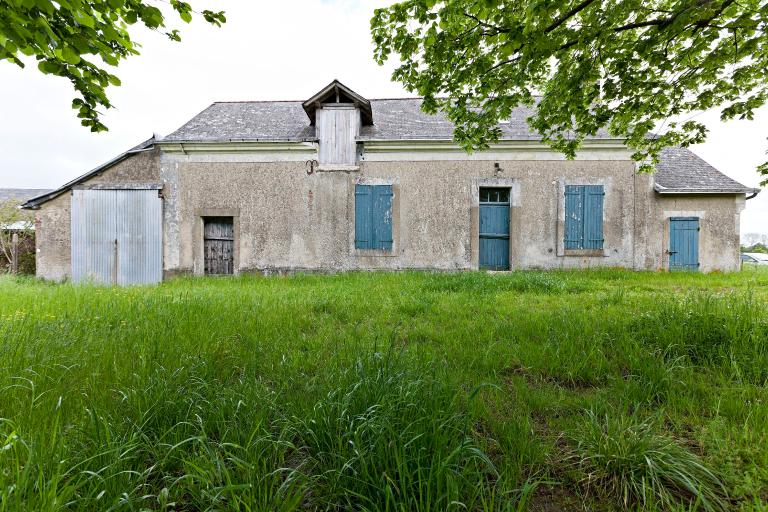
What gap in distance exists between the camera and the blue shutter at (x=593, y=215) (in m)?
8.51

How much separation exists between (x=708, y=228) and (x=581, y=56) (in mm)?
8505

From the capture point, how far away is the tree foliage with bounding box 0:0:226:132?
208 cm

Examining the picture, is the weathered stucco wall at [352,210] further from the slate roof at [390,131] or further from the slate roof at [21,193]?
the slate roof at [21,193]

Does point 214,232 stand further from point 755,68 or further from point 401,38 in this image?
point 755,68

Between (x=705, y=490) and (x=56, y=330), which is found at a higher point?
(x=56, y=330)

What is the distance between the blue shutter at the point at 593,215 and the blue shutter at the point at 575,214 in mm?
107

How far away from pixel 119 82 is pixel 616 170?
10.7 m

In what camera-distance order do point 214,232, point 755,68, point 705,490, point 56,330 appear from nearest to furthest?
point 705,490, point 56,330, point 755,68, point 214,232

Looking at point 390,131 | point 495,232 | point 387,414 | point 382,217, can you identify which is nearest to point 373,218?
point 382,217

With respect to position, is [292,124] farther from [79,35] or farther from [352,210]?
[79,35]

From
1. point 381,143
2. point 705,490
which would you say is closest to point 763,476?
point 705,490

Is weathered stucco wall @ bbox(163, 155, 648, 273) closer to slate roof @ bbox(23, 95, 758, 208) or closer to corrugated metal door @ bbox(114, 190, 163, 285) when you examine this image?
corrugated metal door @ bbox(114, 190, 163, 285)

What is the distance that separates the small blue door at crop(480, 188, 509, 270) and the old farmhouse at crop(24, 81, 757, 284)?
0.13ft

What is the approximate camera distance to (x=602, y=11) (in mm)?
3256
